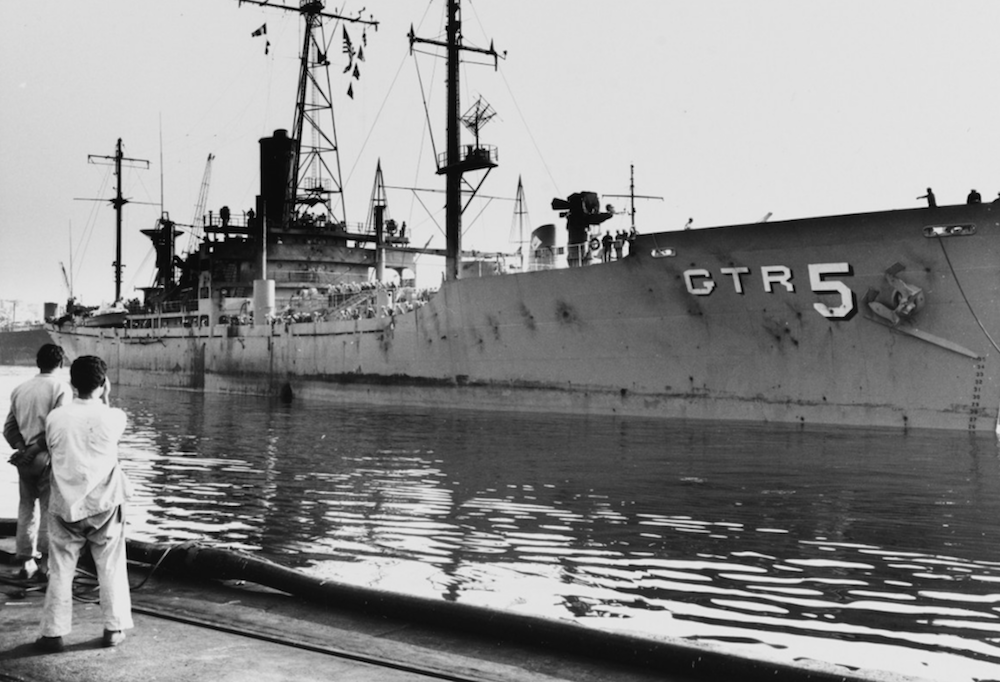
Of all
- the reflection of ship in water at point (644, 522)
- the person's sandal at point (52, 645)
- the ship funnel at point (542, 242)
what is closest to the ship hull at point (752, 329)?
the reflection of ship in water at point (644, 522)

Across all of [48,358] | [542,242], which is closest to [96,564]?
[48,358]

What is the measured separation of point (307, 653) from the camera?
351cm

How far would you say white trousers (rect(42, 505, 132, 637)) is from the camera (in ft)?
11.6

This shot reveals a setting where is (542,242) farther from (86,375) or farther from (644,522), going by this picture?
(86,375)

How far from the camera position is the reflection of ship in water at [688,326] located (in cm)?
1348

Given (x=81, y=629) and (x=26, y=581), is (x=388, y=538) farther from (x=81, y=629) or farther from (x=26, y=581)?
(x=81, y=629)

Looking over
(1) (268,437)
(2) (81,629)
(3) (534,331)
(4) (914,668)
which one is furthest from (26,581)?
(3) (534,331)

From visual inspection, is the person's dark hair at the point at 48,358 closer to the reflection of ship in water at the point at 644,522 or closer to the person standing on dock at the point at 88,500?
the person standing on dock at the point at 88,500

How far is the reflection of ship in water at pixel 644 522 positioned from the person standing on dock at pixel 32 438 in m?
1.62

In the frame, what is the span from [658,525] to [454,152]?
53.7ft

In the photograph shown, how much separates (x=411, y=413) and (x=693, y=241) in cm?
703

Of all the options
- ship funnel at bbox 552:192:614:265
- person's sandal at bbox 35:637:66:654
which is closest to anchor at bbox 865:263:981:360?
ship funnel at bbox 552:192:614:265

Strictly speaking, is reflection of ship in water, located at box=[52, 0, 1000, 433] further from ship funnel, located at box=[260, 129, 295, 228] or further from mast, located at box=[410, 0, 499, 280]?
ship funnel, located at box=[260, 129, 295, 228]

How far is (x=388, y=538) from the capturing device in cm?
664
